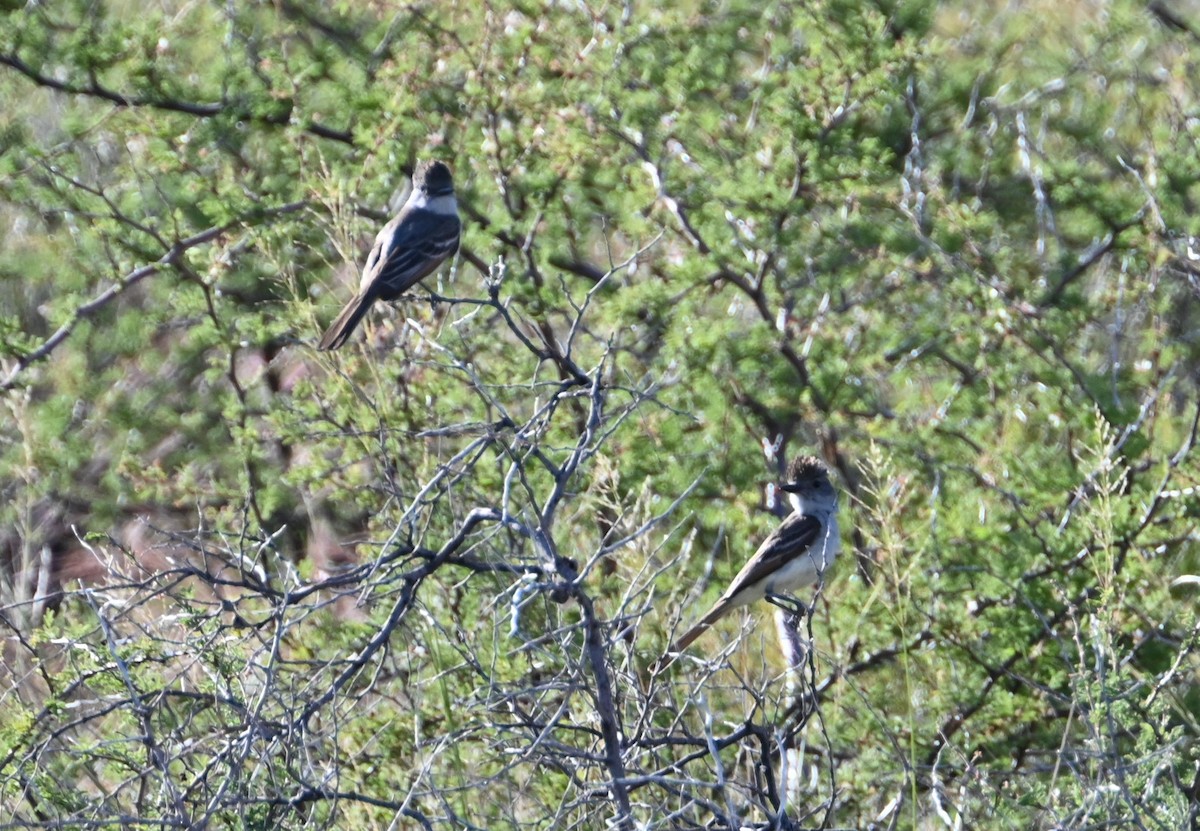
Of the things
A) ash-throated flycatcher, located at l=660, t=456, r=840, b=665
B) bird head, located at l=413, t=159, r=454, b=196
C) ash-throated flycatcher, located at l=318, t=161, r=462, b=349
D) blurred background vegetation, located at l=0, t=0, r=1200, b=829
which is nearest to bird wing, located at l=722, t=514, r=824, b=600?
ash-throated flycatcher, located at l=660, t=456, r=840, b=665

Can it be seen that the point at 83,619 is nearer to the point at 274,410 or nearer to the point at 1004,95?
the point at 274,410

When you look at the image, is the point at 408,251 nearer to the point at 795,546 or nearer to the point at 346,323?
the point at 346,323

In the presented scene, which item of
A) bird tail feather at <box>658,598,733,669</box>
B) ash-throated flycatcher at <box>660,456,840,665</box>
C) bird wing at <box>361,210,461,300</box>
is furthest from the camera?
bird wing at <box>361,210,461,300</box>

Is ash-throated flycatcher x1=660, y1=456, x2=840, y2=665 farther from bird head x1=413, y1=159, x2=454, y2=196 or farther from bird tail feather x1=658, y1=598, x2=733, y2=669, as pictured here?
bird head x1=413, y1=159, x2=454, y2=196

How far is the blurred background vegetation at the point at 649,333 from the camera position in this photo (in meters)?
6.10

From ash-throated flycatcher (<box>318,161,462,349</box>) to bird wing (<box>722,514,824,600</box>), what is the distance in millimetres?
1612

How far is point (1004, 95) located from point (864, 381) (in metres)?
2.70

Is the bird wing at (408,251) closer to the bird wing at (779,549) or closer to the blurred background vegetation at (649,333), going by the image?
the blurred background vegetation at (649,333)

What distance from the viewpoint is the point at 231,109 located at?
26.1 ft

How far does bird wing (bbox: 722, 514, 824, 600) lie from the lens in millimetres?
6074

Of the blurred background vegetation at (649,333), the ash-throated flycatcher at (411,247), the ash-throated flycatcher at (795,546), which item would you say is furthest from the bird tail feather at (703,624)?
the ash-throated flycatcher at (411,247)

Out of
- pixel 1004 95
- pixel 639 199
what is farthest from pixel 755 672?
pixel 1004 95

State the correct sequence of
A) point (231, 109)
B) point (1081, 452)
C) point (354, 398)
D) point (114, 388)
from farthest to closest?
1. point (114, 388)
2. point (231, 109)
3. point (1081, 452)
4. point (354, 398)

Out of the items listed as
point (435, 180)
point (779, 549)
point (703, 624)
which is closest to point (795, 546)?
point (779, 549)
